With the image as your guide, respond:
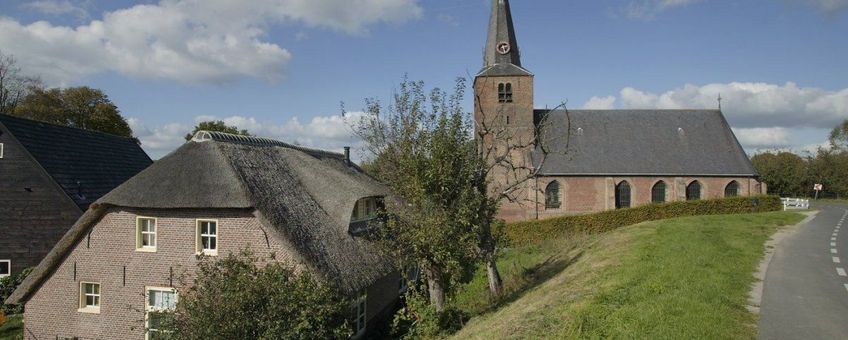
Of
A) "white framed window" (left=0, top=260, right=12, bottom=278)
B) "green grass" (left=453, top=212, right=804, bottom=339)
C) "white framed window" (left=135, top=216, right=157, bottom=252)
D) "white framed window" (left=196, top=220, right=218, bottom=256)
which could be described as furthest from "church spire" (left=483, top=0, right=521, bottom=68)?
"white framed window" (left=0, top=260, right=12, bottom=278)

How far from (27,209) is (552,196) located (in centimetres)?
3072

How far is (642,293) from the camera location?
10.3 metres

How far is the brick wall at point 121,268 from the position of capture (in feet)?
48.0

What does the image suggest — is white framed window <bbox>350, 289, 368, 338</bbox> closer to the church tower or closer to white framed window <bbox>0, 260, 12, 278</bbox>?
white framed window <bbox>0, 260, 12, 278</bbox>

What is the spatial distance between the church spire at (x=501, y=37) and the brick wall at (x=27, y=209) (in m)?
27.0

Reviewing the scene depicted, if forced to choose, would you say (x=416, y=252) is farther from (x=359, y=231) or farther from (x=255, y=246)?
(x=255, y=246)

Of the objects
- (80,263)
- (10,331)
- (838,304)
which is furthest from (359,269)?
(10,331)

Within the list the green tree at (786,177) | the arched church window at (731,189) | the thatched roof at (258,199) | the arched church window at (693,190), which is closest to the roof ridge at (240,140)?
the thatched roof at (258,199)

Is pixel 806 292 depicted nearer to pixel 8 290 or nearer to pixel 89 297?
pixel 89 297

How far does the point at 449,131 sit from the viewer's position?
568 inches

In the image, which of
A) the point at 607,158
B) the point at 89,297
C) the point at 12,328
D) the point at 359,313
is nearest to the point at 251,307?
the point at 359,313

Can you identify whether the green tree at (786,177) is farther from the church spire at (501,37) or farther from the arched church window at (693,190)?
the church spire at (501,37)

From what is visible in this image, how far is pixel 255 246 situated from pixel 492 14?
2874 centimetres

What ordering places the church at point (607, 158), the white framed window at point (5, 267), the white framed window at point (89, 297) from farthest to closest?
the church at point (607, 158) < the white framed window at point (5, 267) < the white framed window at point (89, 297)
